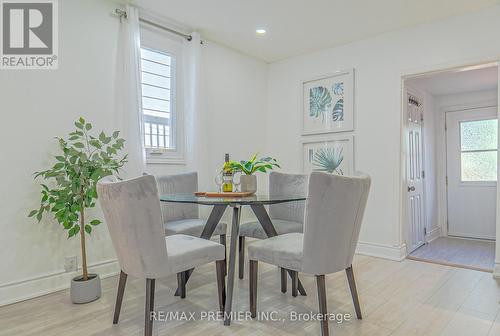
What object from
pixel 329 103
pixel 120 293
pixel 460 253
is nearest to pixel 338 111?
pixel 329 103

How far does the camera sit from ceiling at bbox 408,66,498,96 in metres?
4.11

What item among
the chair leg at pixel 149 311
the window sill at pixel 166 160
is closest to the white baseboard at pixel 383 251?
the window sill at pixel 166 160

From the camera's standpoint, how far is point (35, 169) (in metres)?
2.52

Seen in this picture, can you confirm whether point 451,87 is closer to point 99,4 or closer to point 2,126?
point 99,4

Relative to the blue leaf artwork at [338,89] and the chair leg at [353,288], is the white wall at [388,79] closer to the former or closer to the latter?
the blue leaf artwork at [338,89]

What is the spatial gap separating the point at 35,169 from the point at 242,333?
6.60 feet

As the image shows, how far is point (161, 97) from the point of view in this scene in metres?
3.52

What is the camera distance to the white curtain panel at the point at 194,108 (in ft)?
11.9

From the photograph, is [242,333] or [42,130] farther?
[42,130]

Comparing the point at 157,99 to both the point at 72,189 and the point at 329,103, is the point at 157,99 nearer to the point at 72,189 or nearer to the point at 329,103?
the point at 72,189

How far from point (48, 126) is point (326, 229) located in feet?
7.63

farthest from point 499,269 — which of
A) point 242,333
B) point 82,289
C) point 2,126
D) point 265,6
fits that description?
point 2,126

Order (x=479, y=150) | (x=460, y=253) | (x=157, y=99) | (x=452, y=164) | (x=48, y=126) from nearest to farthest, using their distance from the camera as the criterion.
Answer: (x=48, y=126) < (x=157, y=99) < (x=460, y=253) < (x=479, y=150) < (x=452, y=164)

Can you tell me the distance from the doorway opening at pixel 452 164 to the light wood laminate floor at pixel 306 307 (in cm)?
132
